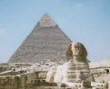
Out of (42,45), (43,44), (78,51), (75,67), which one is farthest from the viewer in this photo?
(42,45)

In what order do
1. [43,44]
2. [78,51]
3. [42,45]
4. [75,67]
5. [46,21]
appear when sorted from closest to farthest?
[75,67] < [78,51] < [43,44] < [42,45] < [46,21]

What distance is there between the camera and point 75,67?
55.6ft

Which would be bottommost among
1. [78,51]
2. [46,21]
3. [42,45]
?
[78,51]

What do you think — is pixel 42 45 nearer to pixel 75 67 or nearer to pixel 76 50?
pixel 76 50

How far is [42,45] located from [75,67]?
97.3m

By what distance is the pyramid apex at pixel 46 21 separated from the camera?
390ft

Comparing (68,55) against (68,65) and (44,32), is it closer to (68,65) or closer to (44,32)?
(68,65)

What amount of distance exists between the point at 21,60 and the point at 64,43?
12.6 meters

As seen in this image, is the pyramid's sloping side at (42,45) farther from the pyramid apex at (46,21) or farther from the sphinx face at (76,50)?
the sphinx face at (76,50)

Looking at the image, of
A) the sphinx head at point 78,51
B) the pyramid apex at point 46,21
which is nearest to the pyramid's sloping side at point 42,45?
the pyramid apex at point 46,21

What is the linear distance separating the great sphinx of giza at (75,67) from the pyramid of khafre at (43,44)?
84.0 meters

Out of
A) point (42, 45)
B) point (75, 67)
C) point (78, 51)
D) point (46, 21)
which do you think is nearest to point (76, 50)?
point (78, 51)

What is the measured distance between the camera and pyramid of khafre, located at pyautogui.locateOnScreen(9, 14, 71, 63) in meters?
107

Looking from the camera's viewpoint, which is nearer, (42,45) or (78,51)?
(78,51)
